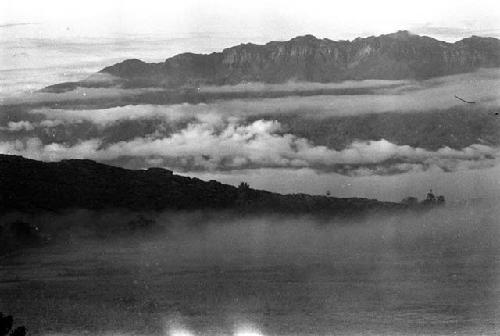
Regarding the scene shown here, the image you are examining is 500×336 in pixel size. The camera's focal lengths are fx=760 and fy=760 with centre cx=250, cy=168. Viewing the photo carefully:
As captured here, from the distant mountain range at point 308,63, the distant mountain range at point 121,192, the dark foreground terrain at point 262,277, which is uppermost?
the distant mountain range at point 308,63

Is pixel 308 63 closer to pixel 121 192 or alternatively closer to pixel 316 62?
pixel 316 62

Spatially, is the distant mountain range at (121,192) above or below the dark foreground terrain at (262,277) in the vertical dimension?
above

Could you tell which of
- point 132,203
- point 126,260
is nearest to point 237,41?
point 132,203

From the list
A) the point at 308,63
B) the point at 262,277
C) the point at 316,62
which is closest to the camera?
the point at 262,277

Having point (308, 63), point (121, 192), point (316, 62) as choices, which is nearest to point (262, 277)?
point (121, 192)

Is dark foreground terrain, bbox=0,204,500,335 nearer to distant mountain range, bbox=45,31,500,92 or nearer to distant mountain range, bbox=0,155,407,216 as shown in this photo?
distant mountain range, bbox=0,155,407,216

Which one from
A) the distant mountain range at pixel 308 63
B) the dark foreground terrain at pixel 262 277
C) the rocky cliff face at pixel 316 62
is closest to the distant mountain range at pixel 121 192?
the dark foreground terrain at pixel 262 277

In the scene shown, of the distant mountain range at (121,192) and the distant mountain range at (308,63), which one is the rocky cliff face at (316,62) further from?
the distant mountain range at (121,192)
